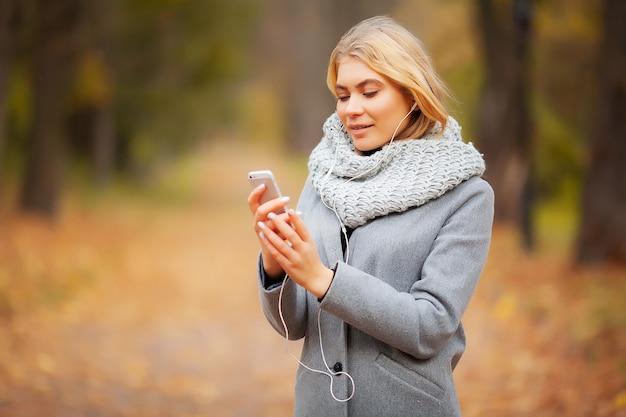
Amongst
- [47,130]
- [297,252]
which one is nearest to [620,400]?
[297,252]

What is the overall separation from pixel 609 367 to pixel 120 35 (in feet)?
49.4

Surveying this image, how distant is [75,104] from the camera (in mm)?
19828

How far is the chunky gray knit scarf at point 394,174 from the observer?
2.55 meters

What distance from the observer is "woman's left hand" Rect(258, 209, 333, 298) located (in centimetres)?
237

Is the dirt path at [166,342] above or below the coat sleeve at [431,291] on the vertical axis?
below

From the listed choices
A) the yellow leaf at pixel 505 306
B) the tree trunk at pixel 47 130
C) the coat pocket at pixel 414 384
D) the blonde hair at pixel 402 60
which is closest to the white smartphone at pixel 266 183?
Result: the blonde hair at pixel 402 60

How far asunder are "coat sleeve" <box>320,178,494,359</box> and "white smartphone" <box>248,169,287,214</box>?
1.02ft

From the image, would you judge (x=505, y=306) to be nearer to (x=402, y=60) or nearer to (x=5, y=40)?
(x=5, y=40)

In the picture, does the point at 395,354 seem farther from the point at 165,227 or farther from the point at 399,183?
the point at 165,227


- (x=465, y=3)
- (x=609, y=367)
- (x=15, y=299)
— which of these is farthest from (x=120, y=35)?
(x=609, y=367)

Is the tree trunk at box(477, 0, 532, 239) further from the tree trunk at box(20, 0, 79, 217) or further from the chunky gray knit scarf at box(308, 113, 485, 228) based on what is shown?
the chunky gray knit scarf at box(308, 113, 485, 228)

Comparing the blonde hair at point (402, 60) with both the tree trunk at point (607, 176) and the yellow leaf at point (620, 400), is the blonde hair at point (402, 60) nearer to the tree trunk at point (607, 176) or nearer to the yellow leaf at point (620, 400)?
the yellow leaf at point (620, 400)

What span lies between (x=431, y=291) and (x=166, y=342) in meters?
6.55

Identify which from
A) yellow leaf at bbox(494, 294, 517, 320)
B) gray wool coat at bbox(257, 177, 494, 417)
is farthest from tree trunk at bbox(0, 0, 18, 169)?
gray wool coat at bbox(257, 177, 494, 417)
